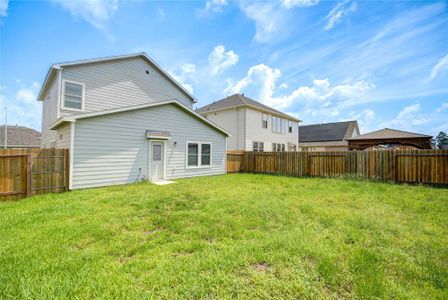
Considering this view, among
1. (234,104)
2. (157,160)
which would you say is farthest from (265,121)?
(157,160)

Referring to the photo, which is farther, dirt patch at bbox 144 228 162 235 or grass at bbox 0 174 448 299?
dirt patch at bbox 144 228 162 235

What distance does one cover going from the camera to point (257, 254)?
2.96m

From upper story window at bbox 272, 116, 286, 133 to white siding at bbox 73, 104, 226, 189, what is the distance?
1196cm

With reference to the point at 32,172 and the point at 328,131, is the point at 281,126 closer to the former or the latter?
the point at 328,131

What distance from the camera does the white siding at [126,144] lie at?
812 cm

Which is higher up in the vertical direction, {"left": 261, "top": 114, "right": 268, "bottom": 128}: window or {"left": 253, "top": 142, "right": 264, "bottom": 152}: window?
{"left": 261, "top": 114, "right": 268, "bottom": 128}: window

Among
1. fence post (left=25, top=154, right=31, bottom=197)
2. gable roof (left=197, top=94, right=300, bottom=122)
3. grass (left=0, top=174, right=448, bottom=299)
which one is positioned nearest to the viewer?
grass (left=0, top=174, right=448, bottom=299)

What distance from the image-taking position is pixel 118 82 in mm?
12180

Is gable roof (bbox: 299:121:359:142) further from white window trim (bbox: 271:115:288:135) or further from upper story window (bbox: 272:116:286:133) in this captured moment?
upper story window (bbox: 272:116:286:133)

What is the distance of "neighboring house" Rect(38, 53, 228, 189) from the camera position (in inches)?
326

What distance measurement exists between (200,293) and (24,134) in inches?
1417

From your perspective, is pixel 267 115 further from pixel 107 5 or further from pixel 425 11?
pixel 107 5

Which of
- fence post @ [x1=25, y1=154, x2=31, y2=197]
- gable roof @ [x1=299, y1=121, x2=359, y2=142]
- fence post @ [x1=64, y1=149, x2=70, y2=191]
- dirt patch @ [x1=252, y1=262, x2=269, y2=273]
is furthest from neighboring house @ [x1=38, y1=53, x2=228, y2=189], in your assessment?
gable roof @ [x1=299, y1=121, x2=359, y2=142]

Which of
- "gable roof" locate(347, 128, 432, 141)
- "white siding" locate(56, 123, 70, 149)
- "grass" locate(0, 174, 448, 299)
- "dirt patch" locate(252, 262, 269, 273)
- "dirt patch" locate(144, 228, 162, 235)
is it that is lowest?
"dirt patch" locate(144, 228, 162, 235)
